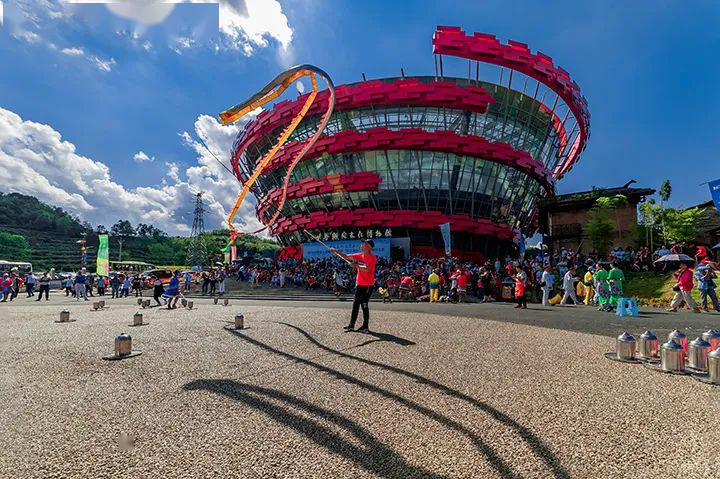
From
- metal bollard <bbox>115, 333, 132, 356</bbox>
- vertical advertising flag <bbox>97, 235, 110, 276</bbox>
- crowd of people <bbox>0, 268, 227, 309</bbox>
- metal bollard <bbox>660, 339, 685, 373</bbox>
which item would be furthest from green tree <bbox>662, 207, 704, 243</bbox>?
vertical advertising flag <bbox>97, 235, 110, 276</bbox>

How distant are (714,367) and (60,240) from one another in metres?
136

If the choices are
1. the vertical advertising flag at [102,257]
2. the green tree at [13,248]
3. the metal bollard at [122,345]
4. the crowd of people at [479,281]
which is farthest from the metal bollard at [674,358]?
the green tree at [13,248]

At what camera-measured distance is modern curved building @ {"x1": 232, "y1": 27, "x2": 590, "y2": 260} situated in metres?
33.8

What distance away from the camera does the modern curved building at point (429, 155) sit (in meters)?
33.8

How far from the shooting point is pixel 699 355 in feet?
16.0

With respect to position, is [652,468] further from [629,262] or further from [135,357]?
[629,262]

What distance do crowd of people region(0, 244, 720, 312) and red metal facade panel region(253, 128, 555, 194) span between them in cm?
1103

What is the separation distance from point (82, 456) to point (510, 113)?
41823 mm

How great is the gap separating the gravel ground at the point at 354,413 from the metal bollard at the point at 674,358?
221mm

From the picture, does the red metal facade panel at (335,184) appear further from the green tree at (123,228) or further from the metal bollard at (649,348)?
the green tree at (123,228)

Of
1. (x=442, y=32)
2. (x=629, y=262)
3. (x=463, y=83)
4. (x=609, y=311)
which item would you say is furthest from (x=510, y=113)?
(x=609, y=311)

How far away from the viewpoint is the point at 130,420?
3.55 metres

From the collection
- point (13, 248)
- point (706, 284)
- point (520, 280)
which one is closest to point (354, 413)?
point (520, 280)

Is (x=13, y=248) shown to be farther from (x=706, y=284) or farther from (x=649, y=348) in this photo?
(x=706, y=284)
